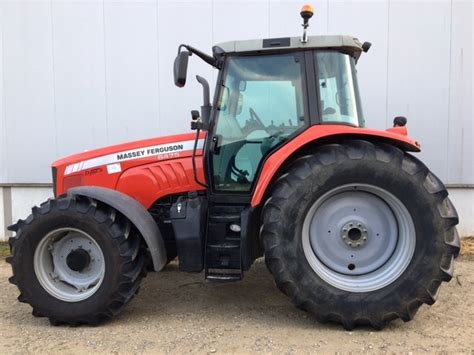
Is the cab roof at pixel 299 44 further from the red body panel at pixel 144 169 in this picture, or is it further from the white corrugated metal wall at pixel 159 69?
the white corrugated metal wall at pixel 159 69

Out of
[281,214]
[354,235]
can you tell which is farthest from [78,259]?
[354,235]

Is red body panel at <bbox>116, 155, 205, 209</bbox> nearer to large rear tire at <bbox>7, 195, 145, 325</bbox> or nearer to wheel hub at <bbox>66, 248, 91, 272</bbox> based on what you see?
large rear tire at <bbox>7, 195, 145, 325</bbox>

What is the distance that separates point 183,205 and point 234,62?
4.03 ft

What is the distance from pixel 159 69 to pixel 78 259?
3259 millimetres

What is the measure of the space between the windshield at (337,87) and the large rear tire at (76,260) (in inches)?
71.8

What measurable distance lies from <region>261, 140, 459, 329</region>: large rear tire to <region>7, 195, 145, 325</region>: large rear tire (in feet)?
3.59

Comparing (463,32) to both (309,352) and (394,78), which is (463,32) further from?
(309,352)

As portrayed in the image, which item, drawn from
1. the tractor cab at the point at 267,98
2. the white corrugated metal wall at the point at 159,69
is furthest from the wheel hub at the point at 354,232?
the white corrugated metal wall at the point at 159,69

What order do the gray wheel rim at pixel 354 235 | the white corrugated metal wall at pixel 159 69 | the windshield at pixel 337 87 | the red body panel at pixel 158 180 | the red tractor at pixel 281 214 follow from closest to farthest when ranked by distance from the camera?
the red tractor at pixel 281 214 < the gray wheel rim at pixel 354 235 < the windshield at pixel 337 87 < the red body panel at pixel 158 180 < the white corrugated metal wall at pixel 159 69

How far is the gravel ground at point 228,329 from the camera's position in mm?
3178

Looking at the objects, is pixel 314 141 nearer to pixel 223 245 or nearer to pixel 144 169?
pixel 223 245

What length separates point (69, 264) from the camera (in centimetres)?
362

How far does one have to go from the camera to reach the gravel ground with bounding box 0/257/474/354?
3.18 metres

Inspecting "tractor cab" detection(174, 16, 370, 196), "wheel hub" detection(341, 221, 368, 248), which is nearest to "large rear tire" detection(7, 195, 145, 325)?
"tractor cab" detection(174, 16, 370, 196)
